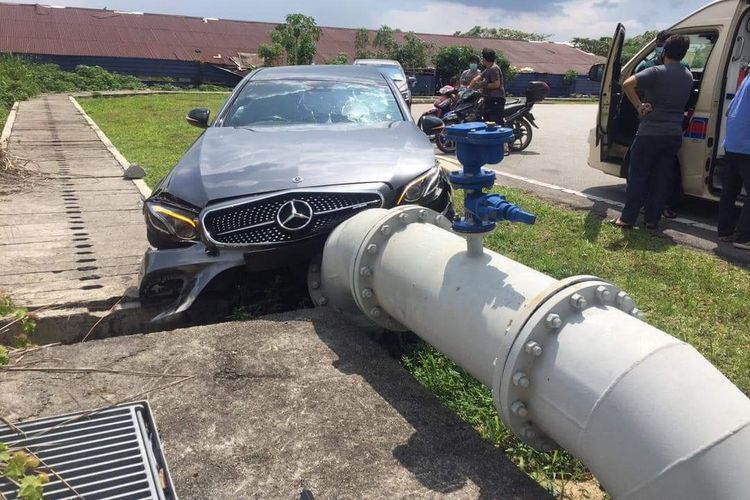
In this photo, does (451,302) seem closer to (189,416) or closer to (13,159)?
(189,416)

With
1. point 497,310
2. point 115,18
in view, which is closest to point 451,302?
point 497,310

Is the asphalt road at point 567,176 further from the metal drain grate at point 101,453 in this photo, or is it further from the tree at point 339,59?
the tree at point 339,59

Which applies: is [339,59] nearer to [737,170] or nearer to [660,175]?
[660,175]

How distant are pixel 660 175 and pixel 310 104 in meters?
3.49

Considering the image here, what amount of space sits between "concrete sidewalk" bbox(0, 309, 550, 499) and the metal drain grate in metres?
0.07

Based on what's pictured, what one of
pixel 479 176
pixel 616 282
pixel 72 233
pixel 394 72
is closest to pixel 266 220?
pixel 479 176

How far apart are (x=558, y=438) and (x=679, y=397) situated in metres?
0.42

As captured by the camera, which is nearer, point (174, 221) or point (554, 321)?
point (554, 321)

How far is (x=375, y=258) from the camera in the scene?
3057mm

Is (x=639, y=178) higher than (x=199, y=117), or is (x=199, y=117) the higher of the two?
Answer: (x=199, y=117)

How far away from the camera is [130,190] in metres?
7.94

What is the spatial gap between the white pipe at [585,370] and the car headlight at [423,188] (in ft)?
3.31

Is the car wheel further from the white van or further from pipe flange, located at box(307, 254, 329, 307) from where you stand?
pipe flange, located at box(307, 254, 329, 307)

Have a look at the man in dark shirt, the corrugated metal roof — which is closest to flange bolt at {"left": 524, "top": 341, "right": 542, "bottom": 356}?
the man in dark shirt
